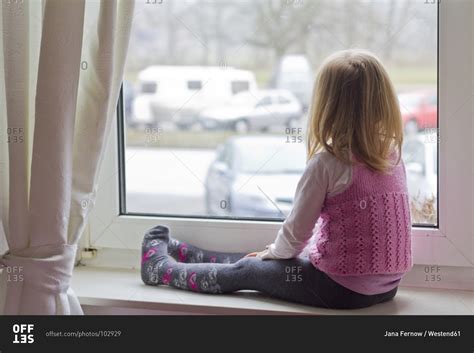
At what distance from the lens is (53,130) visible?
4.07 ft

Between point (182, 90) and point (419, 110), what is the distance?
48cm

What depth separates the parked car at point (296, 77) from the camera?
4.74ft

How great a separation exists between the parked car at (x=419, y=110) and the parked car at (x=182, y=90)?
0.30 meters

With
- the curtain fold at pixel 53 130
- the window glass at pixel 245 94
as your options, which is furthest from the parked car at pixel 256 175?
the curtain fold at pixel 53 130

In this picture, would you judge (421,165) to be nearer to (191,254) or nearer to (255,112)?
(255,112)

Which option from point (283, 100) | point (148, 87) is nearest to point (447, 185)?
point (283, 100)

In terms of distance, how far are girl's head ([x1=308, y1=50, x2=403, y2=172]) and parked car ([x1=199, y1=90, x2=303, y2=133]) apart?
15 centimetres

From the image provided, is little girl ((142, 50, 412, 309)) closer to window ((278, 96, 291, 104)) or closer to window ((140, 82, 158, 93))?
window ((278, 96, 291, 104))

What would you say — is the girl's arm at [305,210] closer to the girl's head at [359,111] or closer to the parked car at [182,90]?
the girl's head at [359,111]
